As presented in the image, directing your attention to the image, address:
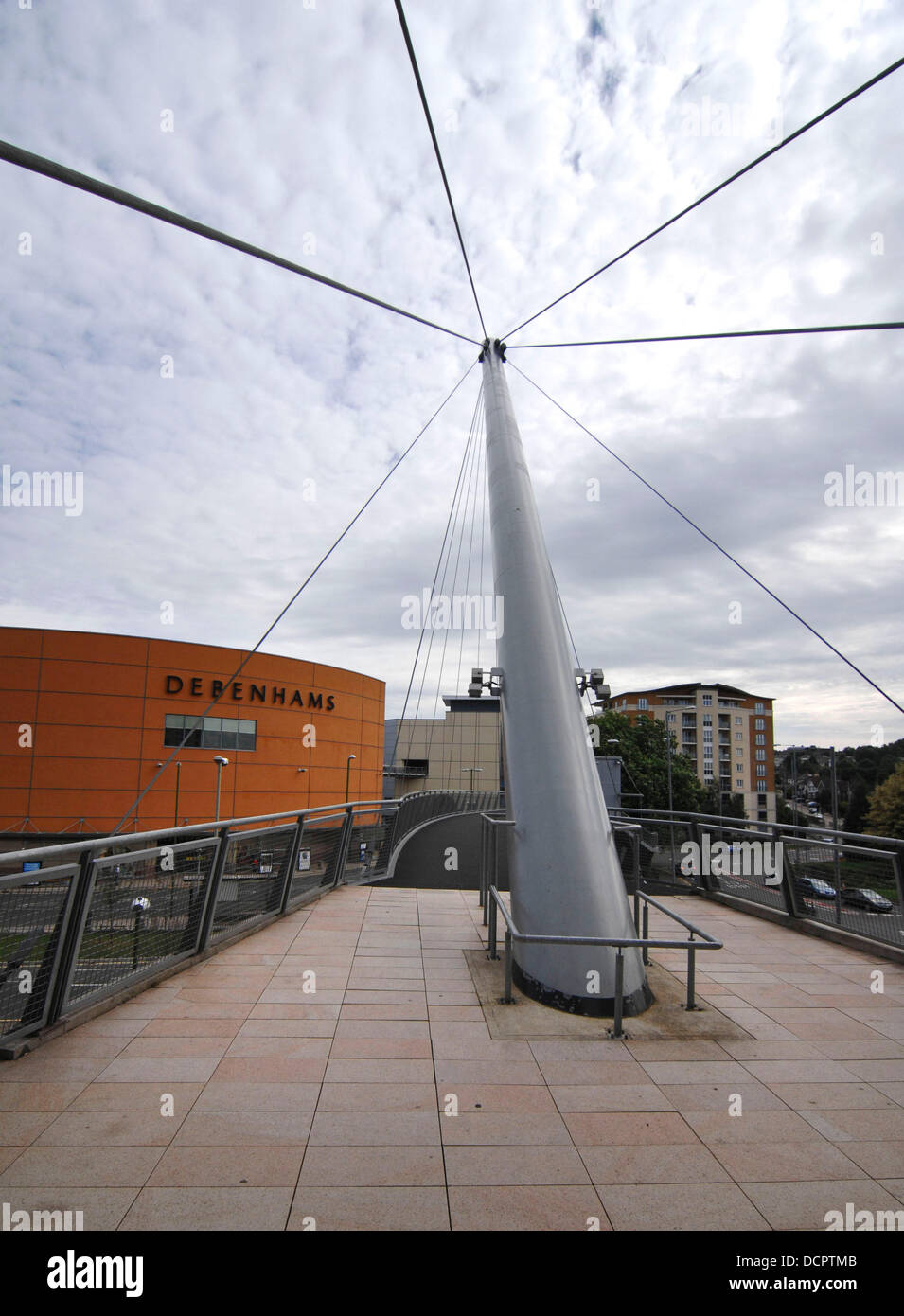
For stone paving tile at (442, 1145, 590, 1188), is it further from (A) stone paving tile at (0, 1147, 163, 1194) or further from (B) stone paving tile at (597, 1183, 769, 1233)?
(A) stone paving tile at (0, 1147, 163, 1194)

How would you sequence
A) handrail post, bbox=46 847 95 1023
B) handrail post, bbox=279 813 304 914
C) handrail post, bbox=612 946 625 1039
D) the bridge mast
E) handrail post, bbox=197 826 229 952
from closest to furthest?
handrail post, bbox=46 847 95 1023 → handrail post, bbox=612 946 625 1039 → the bridge mast → handrail post, bbox=197 826 229 952 → handrail post, bbox=279 813 304 914

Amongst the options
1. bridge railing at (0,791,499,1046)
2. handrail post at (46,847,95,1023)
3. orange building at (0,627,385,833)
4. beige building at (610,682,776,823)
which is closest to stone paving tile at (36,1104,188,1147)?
bridge railing at (0,791,499,1046)

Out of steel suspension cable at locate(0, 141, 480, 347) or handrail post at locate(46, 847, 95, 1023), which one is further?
handrail post at locate(46, 847, 95, 1023)

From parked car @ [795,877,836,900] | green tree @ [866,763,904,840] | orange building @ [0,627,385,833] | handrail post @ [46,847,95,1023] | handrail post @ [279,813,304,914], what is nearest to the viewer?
handrail post @ [46,847,95,1023]

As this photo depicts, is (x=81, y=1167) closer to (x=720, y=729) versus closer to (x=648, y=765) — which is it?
(x=648, y=765)

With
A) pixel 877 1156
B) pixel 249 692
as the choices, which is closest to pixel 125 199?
pixel 877 1156

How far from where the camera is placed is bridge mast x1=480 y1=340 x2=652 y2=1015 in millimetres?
5027

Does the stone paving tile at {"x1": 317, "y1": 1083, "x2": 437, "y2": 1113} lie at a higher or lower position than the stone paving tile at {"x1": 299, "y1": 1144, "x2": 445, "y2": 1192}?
lower

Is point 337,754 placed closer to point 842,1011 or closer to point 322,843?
point 322,843


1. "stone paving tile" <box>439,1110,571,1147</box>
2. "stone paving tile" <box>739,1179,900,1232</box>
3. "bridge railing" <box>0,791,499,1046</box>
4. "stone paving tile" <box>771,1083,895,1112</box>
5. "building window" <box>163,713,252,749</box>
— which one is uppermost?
"building window" <box>163,713,252,749</box>

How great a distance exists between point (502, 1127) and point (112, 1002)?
9.80 feet

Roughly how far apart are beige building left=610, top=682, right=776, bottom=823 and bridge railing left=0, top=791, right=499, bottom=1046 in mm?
87865
